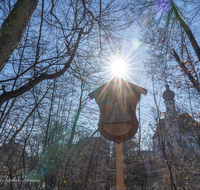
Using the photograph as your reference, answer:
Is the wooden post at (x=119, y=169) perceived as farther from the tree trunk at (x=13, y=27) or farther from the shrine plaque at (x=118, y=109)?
the tree trunk at (x=13, y=27)

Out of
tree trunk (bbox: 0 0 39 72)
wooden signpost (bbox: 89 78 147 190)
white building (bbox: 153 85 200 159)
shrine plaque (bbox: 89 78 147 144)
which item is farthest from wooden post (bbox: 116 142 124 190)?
white building (bbox: 153 85 200 159)

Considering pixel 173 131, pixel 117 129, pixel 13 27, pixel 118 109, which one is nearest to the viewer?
pixel 117 129

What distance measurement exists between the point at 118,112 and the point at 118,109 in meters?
0.05

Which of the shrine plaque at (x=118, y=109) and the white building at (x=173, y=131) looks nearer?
the shrine plaque at (x=118, y=109)

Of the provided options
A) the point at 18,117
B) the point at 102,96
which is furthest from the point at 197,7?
the point at 18,117

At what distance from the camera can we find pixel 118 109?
2.32 meters

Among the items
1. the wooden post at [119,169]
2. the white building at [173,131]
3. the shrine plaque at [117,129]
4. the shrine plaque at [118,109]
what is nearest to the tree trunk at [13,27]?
the shrine plaque at [118,109]

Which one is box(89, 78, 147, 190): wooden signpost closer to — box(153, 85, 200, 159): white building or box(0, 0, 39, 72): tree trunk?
box(0, 0, 39, 72): tree trunk

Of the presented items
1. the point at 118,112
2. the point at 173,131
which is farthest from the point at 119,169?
the point at 173,131

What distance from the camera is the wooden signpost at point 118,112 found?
218 cm

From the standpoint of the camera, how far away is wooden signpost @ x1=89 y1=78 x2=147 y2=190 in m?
2.18

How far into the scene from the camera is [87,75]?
4090 mm

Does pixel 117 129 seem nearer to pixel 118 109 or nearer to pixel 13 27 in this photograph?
pixel 118 109

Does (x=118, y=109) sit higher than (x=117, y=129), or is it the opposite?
(x=118, y=109)
